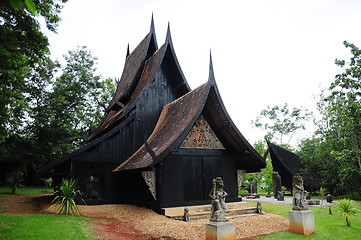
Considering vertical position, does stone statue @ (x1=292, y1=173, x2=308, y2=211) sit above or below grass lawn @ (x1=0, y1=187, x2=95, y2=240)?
above

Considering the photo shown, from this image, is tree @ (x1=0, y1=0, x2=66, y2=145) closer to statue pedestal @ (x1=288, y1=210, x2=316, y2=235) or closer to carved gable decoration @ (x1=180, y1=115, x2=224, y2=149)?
carved gable decoration @ (x1=180, y1=115, x2=224, y2=149)

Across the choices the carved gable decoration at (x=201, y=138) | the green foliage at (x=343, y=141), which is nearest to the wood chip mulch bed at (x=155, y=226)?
the carved gable decoration at (x=201, y=138)

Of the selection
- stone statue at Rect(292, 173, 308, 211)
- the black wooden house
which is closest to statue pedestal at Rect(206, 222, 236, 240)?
stone statue at Rect(292, 173, 308, 211)

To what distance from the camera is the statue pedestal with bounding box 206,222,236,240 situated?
6441mm

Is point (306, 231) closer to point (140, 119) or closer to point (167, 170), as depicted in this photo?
point (167, 170)

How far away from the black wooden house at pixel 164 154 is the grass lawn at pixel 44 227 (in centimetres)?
293

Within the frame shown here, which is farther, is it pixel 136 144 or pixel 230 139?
pixel 136 144

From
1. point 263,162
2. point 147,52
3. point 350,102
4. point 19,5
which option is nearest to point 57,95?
Result: point 147,52

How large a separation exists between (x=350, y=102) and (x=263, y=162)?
32.4 ft

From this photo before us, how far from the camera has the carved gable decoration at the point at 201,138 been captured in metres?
11.4

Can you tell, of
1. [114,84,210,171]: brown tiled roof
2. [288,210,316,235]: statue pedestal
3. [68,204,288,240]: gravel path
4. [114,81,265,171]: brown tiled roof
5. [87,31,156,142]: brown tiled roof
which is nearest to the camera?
[68,204,288,240]: gravel path

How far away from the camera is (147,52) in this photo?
17719mm

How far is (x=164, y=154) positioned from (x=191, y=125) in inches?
64.1

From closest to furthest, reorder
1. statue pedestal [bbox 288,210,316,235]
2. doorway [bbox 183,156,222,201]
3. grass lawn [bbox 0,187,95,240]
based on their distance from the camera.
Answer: grass lawn [bbox 0,187,95,240] < statue pedestal [bbox 288,210,316,235] < doorway [bbox 183,156,222,201]
